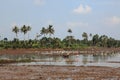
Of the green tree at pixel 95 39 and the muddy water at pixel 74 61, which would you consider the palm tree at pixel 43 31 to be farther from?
the muddy water at pixel 74 61

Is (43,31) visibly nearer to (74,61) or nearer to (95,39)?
(95,39)

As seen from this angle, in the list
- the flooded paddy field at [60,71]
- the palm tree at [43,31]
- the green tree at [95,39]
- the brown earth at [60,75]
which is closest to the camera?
the brown earth at [60,75]

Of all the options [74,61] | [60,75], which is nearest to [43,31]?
[74,61]

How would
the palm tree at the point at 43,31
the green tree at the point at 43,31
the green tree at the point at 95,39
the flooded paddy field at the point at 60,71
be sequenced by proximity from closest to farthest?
the flooded paddy field at the point at 60,71, the green tree at the point at 43,31, the palm tree at the point at 43,31, the green tree at the point at 95,39

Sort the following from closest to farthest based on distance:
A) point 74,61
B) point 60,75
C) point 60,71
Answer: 1. point 60,75
2. point 60,71
3. point 74,61

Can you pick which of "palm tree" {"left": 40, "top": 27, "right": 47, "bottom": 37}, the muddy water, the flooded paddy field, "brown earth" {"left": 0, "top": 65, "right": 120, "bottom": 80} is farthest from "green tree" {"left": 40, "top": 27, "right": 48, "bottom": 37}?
"brown earth" {"left": 0, "top": 65, "right": 120, "bottom": 80}

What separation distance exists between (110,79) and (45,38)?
10517cm

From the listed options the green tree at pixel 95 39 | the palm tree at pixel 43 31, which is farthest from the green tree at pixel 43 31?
the green tree at pixel 95 39

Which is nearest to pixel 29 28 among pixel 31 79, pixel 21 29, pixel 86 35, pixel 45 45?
pixel 21 29

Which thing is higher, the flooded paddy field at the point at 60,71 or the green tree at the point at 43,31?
the green tree at the point at 43,31

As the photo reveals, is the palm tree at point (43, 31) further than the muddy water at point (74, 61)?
Yes

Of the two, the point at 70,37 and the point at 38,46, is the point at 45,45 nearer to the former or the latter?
the point at 38,46

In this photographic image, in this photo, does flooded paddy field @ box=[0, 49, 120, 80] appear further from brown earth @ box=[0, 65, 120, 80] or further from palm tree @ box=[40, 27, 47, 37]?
palm tree @ box=[40, 27, 47, 37]

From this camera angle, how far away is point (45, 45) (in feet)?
415
